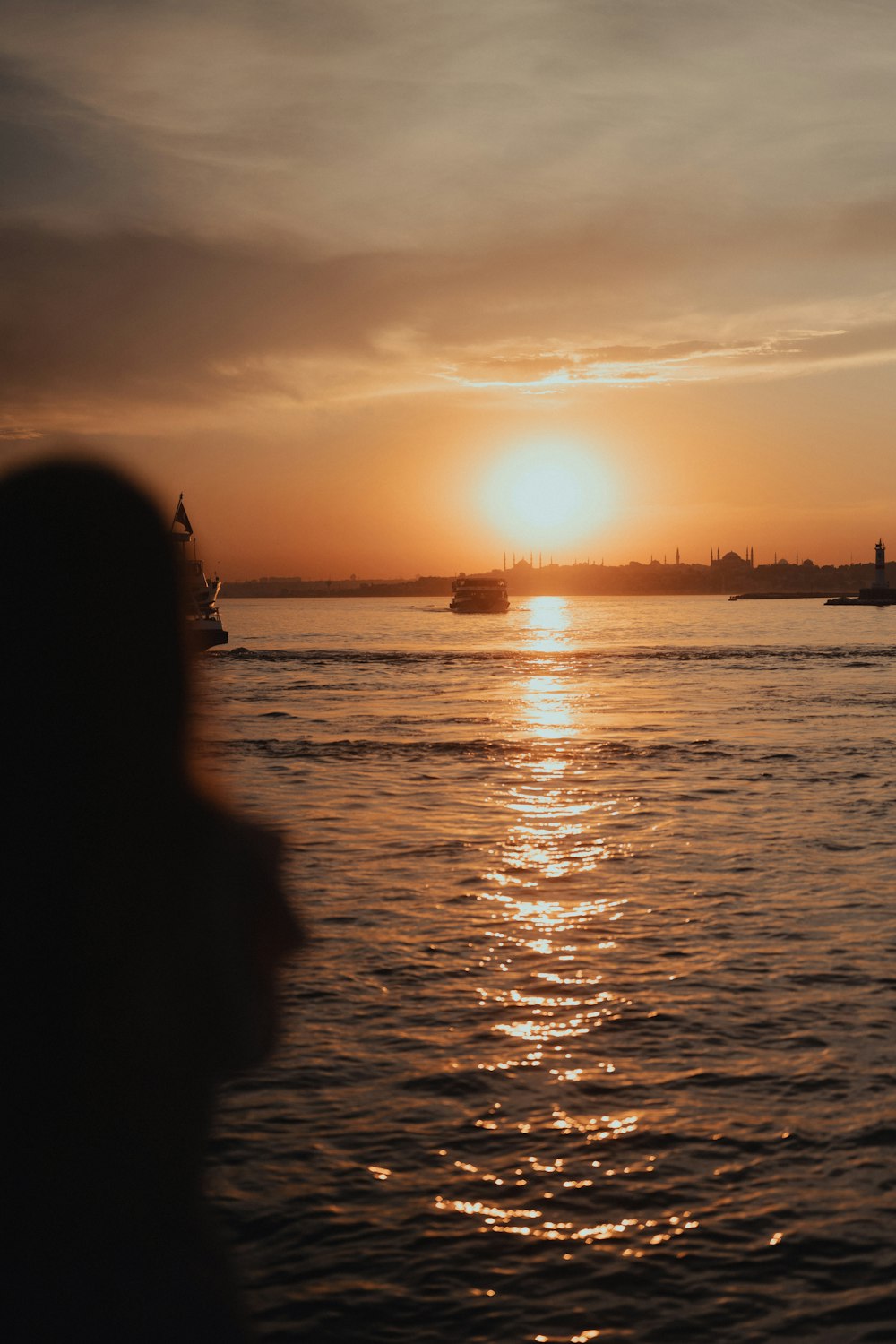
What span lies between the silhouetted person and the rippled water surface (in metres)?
0.40

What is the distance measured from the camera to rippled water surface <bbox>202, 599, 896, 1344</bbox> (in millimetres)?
6172

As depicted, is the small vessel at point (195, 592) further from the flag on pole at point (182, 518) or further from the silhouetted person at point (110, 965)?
the silhouetted person at point (110, 965)

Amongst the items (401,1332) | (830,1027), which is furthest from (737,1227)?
(830,1027)

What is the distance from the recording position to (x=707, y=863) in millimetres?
16078

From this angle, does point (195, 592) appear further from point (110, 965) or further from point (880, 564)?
point (880, 564)

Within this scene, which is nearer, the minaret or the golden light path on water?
the golden light path on water

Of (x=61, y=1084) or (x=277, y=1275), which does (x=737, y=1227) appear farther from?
(x=61, y=1084)

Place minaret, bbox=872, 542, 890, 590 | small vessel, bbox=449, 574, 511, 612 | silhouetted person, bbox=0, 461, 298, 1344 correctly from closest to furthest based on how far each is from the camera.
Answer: silhouetted person, bbox=0, 461, 298, 1344 < minaret, bbox=872, 542, 890, 590 < small vessel, bbox=449, 574, 511, 612

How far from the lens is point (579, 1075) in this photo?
884cm

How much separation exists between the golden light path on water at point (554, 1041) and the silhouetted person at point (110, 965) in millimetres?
1634

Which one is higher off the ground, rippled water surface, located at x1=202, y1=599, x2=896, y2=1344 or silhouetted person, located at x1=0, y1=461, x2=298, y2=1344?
silhouetted person, located at x1=0, y1=461, x2=298, y2=1344

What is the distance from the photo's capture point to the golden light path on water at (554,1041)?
22.4 ft

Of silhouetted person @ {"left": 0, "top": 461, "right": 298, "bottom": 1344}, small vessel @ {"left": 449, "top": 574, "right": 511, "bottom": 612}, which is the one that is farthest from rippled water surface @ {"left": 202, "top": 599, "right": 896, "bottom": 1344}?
small vessel @ {"left": 449, "top": 574, "right": 511, "bottom": 612}

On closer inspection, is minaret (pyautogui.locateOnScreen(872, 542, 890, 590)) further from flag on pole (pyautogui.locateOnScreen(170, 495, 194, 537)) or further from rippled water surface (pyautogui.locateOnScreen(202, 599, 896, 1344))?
rippled water surface (pyautogui.locateOnScreen(202, 599, 896, 1344))
